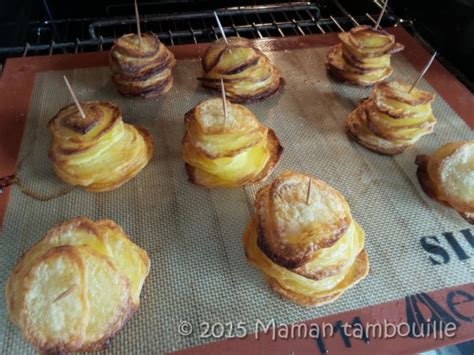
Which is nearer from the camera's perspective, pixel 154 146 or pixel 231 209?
pixel 231 209

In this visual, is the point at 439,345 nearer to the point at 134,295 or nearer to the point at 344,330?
the point at 344,330

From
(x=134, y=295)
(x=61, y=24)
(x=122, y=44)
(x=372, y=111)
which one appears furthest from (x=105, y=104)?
(x=61, y=24)

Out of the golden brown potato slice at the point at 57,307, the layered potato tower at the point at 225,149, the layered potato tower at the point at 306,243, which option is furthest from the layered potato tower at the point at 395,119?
the golden brown potato slice at the point at 57,307

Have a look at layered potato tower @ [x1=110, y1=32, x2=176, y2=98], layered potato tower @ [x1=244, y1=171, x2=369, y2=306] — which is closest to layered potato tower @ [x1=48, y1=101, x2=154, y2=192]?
layered potato tower @ [x1=110, y1=32, x2=176, y2=98]

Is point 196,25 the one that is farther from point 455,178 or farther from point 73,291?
point 73,291

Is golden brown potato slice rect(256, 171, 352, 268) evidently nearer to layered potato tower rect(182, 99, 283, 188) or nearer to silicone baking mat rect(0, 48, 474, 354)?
silicone baking mat rect(0, 48, 474, 354)

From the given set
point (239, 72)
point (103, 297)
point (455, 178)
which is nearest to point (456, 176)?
point (455, 178)
